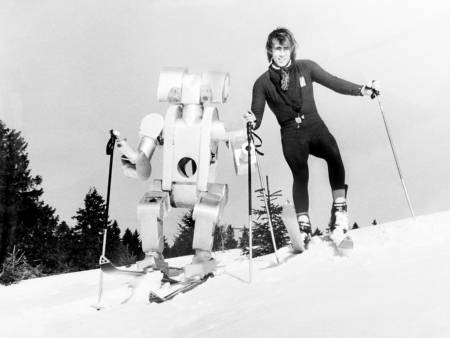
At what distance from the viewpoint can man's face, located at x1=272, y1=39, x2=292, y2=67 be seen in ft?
12.1

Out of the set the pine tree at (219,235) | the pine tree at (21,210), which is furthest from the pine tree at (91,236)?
the pine tree at (219,235)

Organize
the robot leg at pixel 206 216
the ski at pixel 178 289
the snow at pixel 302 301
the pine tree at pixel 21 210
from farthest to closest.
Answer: the pine tree at pixel 21 210 → the robot leg at pixel 206 216 → the ski at pixel 178 289 → the snow at pixel 302 301

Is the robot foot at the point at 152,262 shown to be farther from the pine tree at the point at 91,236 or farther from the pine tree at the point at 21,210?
the pine tree at the point at 91,236

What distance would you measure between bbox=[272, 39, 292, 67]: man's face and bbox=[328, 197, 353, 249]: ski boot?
1081mm

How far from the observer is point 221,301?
2535mm

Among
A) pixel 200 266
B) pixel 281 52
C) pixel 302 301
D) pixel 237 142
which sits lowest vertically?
pixel 302 301

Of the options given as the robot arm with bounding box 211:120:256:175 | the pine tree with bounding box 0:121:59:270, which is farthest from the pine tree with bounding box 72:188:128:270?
the robot arm with bounding box 211:120:256:175

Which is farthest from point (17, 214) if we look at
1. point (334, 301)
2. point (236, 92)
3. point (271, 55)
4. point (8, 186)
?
point (334, 301)

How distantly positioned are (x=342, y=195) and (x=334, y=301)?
1694mm

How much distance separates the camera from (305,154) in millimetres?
3629

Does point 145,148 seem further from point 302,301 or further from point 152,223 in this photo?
point 302,301

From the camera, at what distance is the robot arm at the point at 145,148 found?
3578 millimetres

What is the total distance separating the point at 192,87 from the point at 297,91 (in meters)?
0.77

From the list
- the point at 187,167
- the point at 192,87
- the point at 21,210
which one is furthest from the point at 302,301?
the point at 21,210
